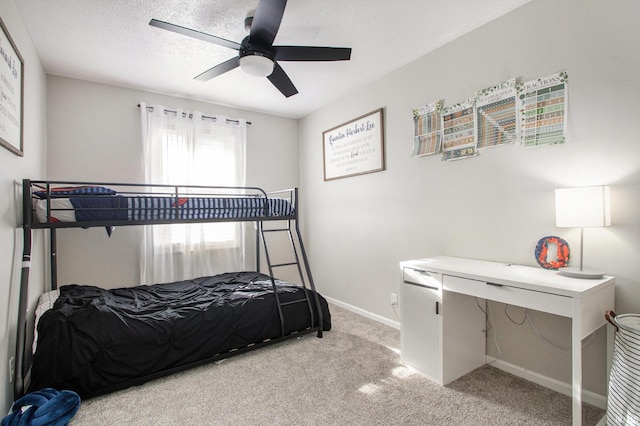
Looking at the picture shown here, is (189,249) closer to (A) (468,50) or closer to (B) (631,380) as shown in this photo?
(A) (468,50)

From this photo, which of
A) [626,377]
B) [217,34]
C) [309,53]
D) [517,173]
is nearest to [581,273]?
[626,377]

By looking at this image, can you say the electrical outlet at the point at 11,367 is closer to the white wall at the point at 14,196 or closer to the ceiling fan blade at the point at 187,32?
the white wall at the point at 14,196

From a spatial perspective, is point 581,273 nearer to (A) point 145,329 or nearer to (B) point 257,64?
(B) point 257,64

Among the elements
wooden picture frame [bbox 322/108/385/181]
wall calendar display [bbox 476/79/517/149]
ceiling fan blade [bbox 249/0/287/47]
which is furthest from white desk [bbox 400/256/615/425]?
ceiling fan blade [bbox 249/0/287/47]

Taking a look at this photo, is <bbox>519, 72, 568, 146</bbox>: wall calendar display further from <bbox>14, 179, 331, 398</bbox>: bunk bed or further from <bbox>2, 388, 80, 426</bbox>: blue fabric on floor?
<bbox>2, 388, 80, 426</bbox>: blue fabric on floor

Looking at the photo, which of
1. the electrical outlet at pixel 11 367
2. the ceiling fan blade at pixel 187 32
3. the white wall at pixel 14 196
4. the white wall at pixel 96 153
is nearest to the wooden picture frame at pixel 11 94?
the white wall at pixel 14 196

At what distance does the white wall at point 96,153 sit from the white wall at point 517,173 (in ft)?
7.85

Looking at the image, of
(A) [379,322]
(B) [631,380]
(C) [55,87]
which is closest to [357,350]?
(A) [379,322]

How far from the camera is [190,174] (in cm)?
359

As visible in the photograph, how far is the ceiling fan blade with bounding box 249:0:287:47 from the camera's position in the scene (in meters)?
1.69

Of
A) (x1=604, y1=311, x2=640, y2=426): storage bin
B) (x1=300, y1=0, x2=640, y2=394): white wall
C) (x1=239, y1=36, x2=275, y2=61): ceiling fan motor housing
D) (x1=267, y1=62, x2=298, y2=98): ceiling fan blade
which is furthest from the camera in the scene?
(x1=267, y1=62, x2=298, y2=98): ceiling fan blade

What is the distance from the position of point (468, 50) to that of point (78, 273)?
13.1ft

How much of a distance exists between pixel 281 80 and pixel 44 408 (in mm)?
2453

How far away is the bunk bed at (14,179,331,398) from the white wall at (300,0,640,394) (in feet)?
3.10
